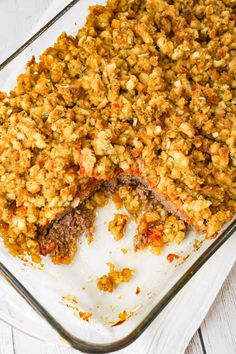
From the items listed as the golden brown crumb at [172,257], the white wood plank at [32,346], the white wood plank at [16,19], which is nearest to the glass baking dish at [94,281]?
the golden brown crumb at [172,257]

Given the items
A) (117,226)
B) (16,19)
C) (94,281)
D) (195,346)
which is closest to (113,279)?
(94,281)

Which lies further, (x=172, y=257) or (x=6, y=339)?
(x=6, y=339)

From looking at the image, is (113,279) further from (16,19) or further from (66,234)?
(16,19)

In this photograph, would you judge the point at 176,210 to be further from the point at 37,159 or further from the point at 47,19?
the point at 47,19

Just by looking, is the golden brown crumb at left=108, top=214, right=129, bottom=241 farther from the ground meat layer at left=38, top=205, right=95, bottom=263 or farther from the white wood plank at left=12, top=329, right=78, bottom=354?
the white wood plank at left=12, top=329, right=78, bottom=354

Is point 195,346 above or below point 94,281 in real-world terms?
below

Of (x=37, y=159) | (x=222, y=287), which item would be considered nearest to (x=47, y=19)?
(x=37, y=159)

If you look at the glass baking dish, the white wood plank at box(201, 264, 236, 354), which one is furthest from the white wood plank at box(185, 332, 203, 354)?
the glass baking dish
